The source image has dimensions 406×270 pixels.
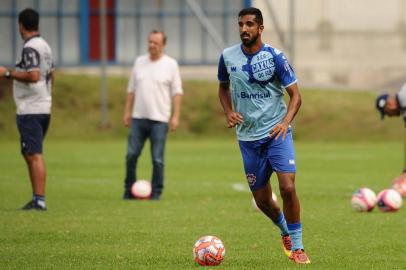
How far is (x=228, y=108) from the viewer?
11.8m

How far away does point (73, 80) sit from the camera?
39.5m

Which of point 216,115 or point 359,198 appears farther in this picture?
point 216,115

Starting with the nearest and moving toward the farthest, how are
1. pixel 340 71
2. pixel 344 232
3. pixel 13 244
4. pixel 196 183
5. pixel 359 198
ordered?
pixel 13 244 → pixel 344 232 → pixel 359 198 → pixel 196 183 → pixel 340 71

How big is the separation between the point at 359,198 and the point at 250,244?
367 cm

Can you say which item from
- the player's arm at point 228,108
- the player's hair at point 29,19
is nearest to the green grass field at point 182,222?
the player's arm at point 228,108

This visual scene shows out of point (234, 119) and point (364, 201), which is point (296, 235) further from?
point (364, 201)

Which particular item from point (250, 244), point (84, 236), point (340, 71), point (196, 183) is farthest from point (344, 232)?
point (340, 71)

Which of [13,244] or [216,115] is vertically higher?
[13,244]

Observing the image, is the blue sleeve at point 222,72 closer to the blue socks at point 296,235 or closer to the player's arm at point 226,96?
the player's arm at point 226,96

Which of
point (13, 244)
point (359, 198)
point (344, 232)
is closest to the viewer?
point (13, 244)

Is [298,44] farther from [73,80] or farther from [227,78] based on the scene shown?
[227,78]

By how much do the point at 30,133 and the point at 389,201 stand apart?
4.58m

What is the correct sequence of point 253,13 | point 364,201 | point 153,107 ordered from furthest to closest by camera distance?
point 153,107 < point 364,201 < point 253,13

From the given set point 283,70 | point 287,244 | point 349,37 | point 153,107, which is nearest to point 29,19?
point 153,107
